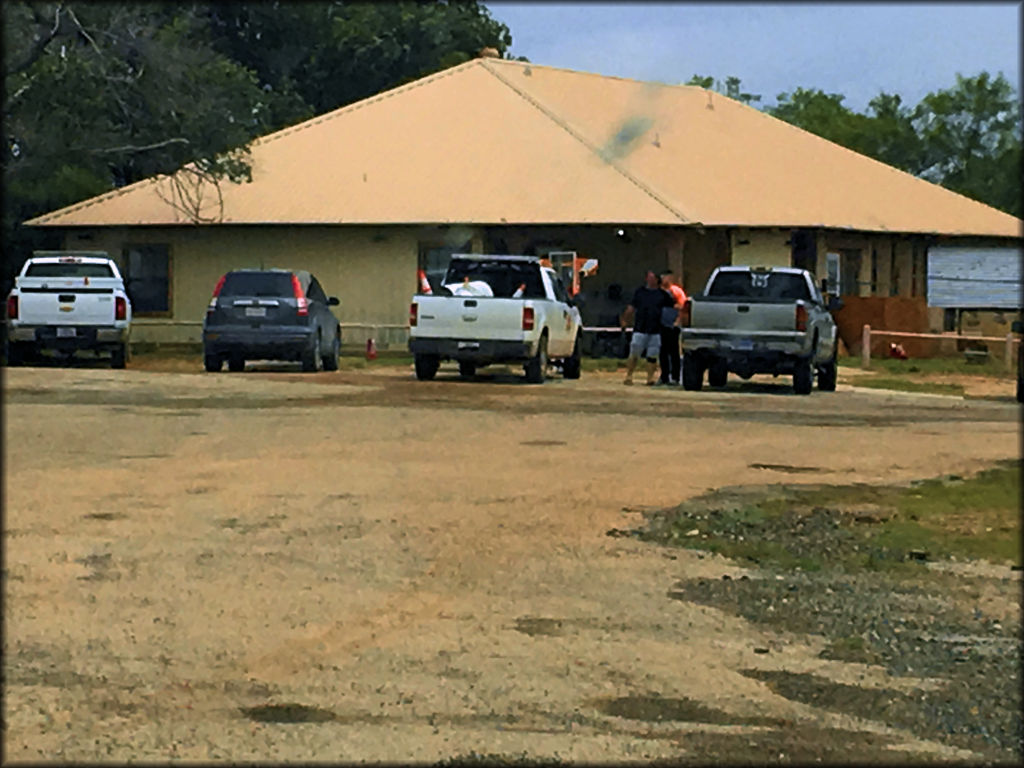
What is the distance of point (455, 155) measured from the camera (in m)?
43.0

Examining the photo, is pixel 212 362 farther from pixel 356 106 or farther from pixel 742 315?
pixel 356 106

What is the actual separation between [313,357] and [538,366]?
4208 mm

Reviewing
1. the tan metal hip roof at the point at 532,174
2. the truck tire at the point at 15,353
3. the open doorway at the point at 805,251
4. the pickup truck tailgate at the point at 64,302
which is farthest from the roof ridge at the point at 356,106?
the pickup truck tailgate at the point at 64,302

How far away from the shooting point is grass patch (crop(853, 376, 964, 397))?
30627 millimetres

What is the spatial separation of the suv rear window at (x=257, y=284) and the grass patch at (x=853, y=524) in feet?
54.8

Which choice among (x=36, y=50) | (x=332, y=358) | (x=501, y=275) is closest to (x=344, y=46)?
(x=36, y=50)

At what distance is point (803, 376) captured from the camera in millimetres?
28391

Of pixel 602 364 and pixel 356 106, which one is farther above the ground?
pixel 356 106

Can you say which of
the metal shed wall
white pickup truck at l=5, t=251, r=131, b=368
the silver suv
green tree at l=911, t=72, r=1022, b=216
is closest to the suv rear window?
the silver suv

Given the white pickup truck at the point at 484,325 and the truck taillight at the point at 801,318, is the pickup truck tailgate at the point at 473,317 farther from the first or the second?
the truck taillight at the point at 801,318

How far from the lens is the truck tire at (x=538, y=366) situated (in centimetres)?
2938

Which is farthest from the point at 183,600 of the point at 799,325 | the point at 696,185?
the point at 696,185

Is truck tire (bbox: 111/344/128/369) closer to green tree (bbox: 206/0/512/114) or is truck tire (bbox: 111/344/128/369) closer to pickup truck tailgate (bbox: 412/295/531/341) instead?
pickup truck tailgate (bbox: 412/295/531/341)

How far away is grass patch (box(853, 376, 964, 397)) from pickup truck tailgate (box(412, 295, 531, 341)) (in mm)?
6258
